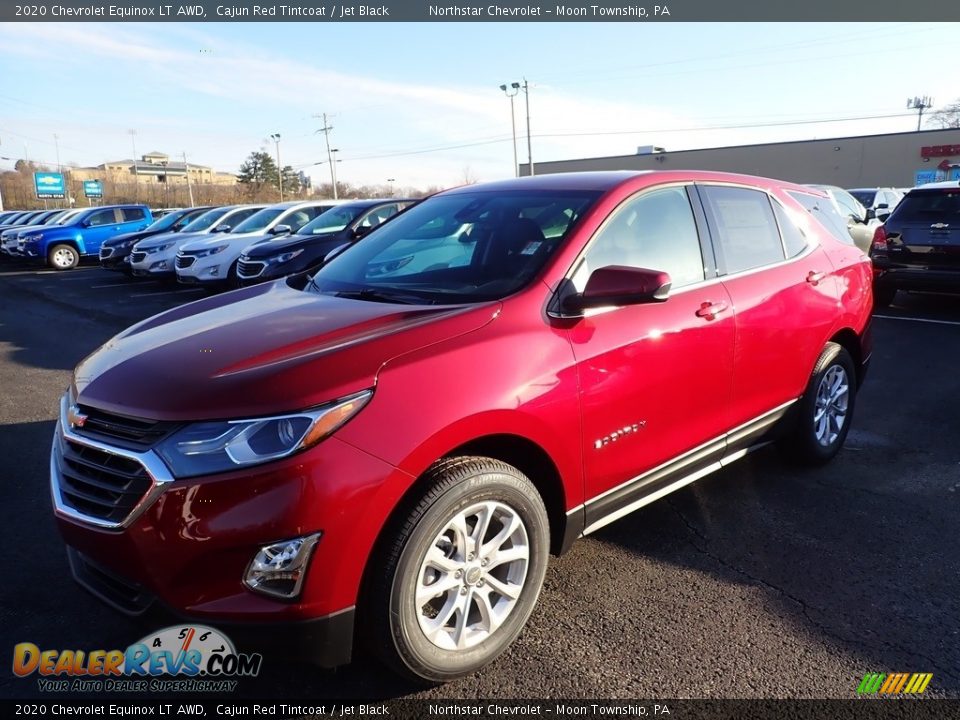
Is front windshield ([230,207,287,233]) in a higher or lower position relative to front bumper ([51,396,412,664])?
higher

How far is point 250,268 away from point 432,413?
9767mm

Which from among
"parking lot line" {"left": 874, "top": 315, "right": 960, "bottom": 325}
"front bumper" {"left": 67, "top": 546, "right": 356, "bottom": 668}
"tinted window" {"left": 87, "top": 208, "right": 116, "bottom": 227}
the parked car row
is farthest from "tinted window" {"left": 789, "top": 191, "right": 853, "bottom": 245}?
"tinted window" {"left": 87, "top": 208, "right": 116, "bottom": 227}

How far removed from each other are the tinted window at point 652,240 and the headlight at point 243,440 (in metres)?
1.27

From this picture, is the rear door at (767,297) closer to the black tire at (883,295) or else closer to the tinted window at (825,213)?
the tinted window at (825,213)

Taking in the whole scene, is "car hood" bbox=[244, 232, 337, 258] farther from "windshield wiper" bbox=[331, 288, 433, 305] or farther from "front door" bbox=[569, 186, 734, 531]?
"front door" bbox=[569, 186, 734, 531]

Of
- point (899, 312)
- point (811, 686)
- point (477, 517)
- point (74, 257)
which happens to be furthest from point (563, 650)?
point (74, 257)

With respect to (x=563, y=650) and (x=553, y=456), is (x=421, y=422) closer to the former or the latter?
(x=553, y=456)

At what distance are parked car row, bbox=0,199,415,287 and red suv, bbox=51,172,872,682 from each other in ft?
14.7

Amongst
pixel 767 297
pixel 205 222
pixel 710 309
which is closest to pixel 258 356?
pixel 710 309

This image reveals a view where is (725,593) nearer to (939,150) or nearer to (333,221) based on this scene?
(333,221)

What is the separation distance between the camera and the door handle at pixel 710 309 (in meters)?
3.26

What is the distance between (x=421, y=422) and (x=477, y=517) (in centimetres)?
47

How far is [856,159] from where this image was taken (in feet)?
158

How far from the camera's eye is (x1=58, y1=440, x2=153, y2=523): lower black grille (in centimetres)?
211
